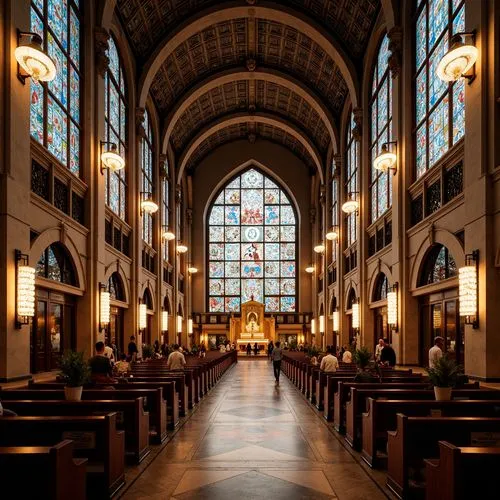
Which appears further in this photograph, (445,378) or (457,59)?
(457,59)

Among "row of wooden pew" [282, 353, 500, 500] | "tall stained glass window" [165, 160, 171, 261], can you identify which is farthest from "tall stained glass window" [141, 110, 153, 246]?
"row of wooden pew" [282, 353, 500, 500]

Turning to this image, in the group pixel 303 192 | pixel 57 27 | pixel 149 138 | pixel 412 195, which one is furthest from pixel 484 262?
pixel 303 192

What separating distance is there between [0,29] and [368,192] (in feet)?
51.5

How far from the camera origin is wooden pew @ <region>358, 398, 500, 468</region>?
7.28m

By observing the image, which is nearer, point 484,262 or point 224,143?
point 484,262

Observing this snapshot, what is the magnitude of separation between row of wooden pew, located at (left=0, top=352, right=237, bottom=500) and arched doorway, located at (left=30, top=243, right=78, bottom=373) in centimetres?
376

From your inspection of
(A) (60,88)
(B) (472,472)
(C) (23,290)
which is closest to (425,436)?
(B) (472,472)

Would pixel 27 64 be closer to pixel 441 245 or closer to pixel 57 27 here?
pixel 57 27

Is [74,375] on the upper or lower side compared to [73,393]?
upper

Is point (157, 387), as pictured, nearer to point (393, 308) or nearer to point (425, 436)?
point (425, 436)

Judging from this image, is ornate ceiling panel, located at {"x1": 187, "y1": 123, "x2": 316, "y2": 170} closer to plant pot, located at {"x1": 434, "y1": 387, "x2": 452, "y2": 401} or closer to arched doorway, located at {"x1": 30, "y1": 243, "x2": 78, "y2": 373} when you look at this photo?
arched doorway, located at {"x1": 30, "y1": 243, "x2": 78, "y2": 373}

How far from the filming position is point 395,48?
58.4ft

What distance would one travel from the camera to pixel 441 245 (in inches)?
578

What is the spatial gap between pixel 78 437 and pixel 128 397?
8.71 ft
